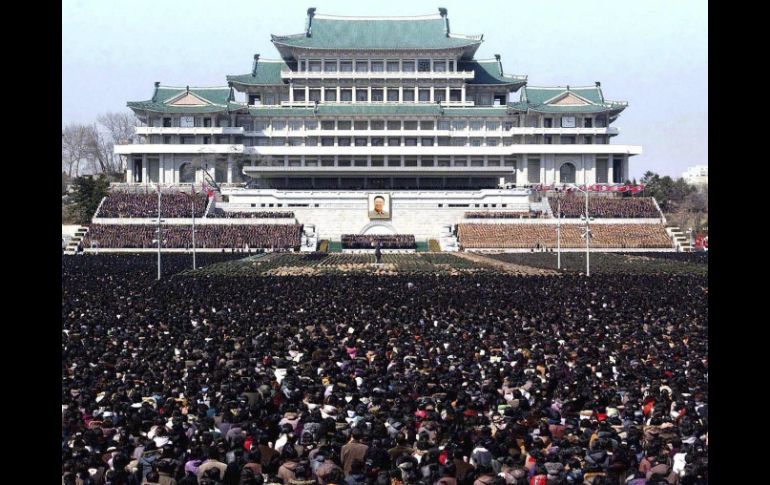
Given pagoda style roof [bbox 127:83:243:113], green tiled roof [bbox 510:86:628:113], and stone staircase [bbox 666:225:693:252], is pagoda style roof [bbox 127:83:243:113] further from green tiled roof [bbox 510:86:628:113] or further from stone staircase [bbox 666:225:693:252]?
stone staircase [bbox 666:225:693:252]

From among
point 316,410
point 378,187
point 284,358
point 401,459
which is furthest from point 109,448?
point 378,187

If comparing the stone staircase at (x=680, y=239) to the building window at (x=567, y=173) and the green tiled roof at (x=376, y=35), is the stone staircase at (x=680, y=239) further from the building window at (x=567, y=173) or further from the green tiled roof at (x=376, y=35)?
the green tiled roof at (x=376, y=35)

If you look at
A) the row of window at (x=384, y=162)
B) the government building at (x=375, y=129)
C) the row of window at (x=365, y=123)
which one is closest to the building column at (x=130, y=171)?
the government building at (x=375, y=129)

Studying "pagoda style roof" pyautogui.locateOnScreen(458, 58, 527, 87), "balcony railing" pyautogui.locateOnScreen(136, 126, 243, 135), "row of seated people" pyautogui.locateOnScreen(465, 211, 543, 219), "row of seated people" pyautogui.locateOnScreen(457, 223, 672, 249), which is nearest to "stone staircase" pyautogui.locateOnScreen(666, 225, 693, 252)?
"row of seated people" pyautogui.locateOnScreen(457, 223, 672, 249)

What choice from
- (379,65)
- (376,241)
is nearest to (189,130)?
(379,65)
